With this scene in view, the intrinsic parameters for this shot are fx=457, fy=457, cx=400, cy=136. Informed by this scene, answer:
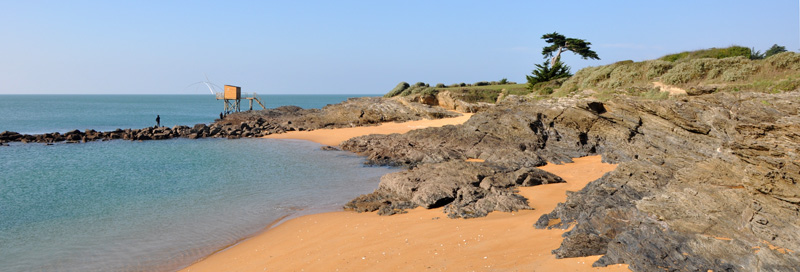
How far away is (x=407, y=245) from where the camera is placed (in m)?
9.73

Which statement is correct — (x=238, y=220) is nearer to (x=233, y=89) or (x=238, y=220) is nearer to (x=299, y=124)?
(x=299, y=124)

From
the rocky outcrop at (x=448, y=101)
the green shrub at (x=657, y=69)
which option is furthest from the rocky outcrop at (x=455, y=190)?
the rocky outcrop at (x=448, y=101)

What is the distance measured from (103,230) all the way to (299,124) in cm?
2870

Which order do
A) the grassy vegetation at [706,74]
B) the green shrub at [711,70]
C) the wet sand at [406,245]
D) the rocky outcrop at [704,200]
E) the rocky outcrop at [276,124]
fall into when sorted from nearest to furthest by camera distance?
the rocky outcrop at [704,200]
the wet sand at [406,245]
the grassy vegetation at [706,74]
the green shrub at [711,70]
the rocky outcrop at [276,124]

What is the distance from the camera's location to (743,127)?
24.1 feet

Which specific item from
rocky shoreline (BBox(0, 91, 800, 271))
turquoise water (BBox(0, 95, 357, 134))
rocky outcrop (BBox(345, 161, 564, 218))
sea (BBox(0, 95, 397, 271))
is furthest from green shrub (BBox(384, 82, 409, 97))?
rocky outcrop (BBox(345, 161, 564, 218))

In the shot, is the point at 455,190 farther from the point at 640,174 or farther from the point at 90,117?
the point at 90,117

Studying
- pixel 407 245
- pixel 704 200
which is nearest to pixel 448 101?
pixel 407 245

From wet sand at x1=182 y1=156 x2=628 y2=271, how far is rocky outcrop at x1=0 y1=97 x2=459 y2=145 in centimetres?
2711

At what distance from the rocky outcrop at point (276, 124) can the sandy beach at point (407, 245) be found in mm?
26910

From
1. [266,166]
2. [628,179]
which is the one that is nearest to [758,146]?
[628,179]

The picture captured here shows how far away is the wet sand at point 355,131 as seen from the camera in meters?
33.4

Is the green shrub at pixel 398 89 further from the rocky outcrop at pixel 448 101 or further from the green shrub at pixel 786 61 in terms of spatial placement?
the green shrub at pixel 786 61

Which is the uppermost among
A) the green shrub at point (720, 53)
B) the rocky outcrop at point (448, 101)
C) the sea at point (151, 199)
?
the green shrub at point (720, 53)
